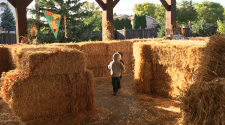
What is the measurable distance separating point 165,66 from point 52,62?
3036 mm

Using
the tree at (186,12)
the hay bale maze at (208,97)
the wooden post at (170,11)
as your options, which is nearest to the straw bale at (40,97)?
the hay bale maze at (208,97)

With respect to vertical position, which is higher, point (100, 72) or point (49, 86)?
point (49, 86)

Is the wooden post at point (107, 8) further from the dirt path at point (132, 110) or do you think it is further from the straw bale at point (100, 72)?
the dirt path at point (132, 110)

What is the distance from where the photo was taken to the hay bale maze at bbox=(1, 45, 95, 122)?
4527 mm

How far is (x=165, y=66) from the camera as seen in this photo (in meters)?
6.29

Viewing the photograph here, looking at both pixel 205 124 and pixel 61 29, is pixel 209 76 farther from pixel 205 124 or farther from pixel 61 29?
pixel 61 29

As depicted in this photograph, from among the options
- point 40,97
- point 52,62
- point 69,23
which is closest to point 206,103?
point 52,62

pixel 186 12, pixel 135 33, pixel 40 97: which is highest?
pixel 186 12

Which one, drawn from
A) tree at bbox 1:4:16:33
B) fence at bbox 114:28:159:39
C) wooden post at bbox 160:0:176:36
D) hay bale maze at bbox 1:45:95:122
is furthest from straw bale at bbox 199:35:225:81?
tree at bbox 1:4:16:33

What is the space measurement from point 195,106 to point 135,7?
256 feet

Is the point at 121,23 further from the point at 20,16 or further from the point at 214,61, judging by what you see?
the point at 214,61

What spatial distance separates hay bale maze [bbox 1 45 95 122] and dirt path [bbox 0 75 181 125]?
283 millimetres

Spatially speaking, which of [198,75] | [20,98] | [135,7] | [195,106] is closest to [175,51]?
[198,75]

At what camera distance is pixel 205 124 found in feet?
8.88
